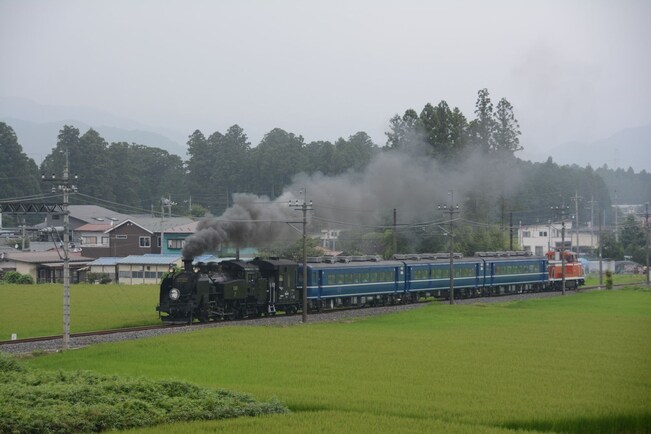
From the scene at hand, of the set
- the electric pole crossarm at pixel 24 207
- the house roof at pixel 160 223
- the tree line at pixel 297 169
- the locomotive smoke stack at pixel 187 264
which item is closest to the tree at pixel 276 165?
the tree line at pixel 297 169

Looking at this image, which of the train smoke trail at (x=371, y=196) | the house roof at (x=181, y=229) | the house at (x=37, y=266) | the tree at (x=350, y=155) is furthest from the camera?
the tree at (x=350, y=155)

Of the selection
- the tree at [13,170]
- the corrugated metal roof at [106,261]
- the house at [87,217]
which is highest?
the tree at [13,170]

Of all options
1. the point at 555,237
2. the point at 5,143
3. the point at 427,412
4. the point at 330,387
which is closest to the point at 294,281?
the point at 330,387

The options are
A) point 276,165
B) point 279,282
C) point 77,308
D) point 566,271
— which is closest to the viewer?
point 279,282

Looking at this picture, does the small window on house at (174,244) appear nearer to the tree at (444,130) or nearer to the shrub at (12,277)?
the shrub at (12,277)

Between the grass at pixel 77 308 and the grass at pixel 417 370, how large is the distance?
11.0m

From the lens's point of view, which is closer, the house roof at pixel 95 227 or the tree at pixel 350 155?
the house roof at pixel 95 227


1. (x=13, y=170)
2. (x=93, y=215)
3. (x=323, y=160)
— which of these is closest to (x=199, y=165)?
(x=323, y=160)

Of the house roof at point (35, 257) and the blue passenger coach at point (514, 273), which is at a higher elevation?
the house roof at point (35, 257)

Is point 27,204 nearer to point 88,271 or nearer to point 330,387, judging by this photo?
point 330,387

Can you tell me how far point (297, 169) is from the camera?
144m

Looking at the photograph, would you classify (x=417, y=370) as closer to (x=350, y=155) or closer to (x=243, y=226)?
(x=243, y=226)

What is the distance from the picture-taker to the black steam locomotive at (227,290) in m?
47.0

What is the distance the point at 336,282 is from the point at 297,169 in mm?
87435
